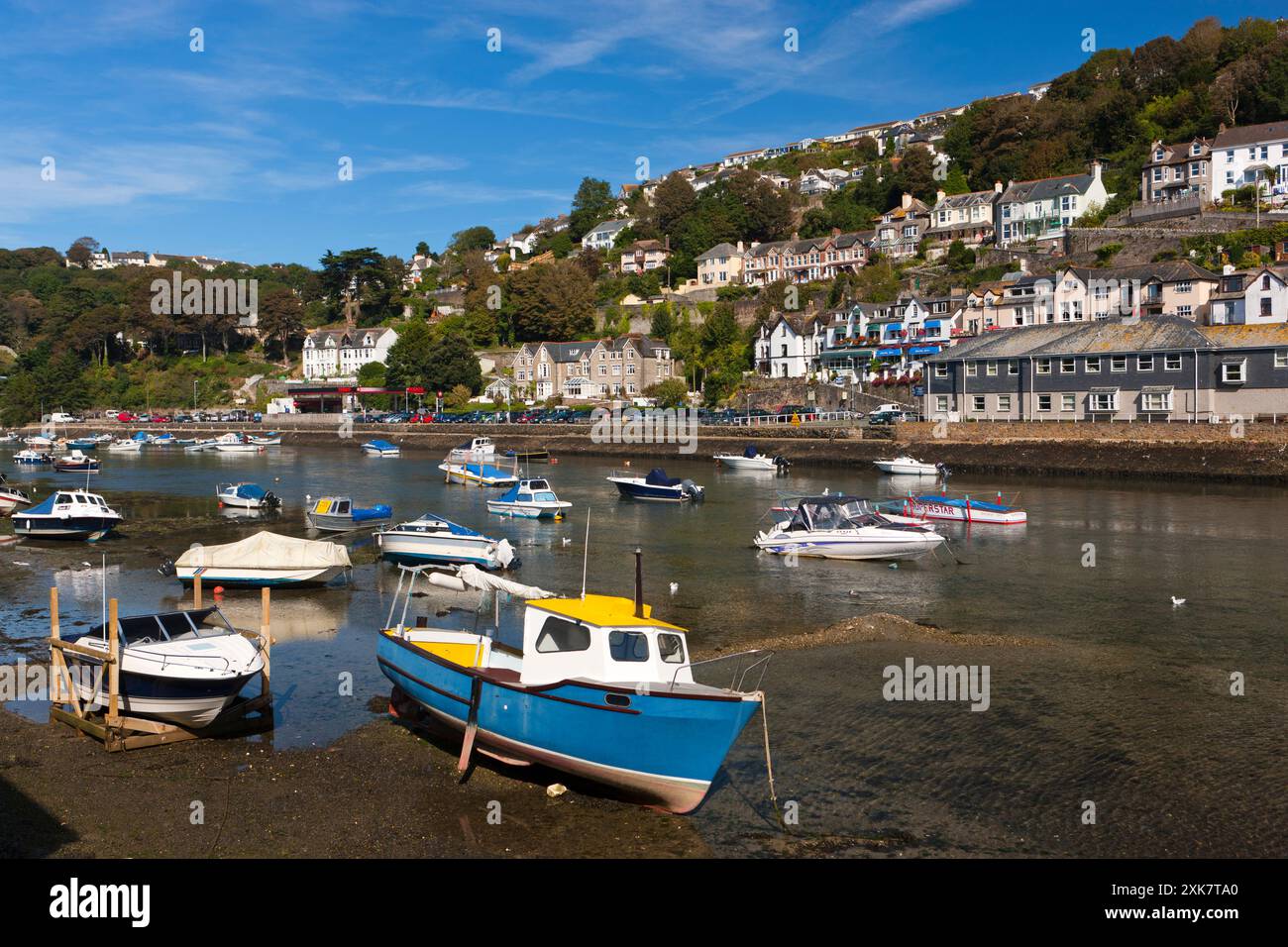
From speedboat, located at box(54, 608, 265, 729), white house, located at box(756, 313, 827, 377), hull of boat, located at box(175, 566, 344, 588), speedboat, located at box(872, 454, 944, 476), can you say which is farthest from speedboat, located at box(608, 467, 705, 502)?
white house, located at box(756, 313, 827, 377)

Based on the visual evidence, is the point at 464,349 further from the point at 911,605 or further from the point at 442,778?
the point at 442,778

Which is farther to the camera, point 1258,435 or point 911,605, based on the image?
point 1258,435

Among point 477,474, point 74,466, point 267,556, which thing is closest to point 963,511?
point 267,556

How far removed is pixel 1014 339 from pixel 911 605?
162 feet

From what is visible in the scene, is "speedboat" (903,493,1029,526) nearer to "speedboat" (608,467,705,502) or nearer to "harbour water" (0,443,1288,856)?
"harbour water" (0,443,1288,856)

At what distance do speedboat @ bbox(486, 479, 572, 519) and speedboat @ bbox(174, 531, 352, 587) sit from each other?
15.1 metres

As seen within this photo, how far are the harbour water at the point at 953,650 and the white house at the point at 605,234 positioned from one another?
418 feet

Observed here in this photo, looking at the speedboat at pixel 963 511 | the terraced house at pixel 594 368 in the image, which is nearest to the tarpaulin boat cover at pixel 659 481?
the speedboat at pixel 963 511

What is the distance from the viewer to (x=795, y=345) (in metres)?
101

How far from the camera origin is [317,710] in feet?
54.9

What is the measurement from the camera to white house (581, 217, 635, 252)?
168 metres

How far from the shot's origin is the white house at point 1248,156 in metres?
91.4

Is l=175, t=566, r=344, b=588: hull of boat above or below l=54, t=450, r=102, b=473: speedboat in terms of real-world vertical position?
below
